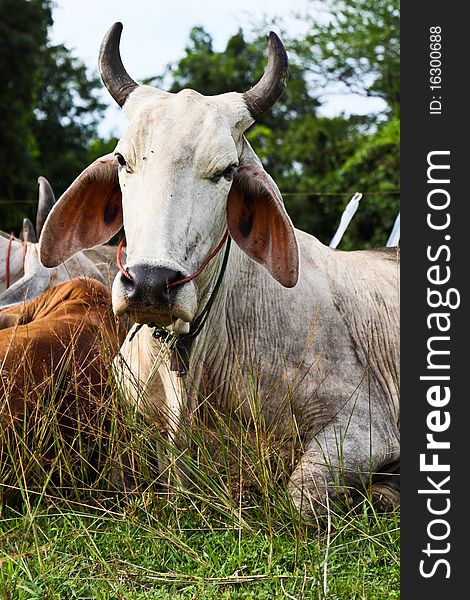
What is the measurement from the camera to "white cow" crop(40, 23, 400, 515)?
3.75 meters

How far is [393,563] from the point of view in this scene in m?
3.44

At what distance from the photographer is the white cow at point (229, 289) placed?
3748mm

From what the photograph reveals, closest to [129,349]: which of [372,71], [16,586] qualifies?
[16,586]

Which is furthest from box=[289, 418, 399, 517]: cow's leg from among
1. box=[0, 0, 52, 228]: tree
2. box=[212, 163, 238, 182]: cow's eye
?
box=[0, 0, 52, 228]: tree

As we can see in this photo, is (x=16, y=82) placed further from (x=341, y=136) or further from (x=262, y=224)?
(x=262, y=224)

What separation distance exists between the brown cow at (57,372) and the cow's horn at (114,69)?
0.98 m

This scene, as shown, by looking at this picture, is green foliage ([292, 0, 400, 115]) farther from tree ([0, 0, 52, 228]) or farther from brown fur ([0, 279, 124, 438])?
brown fur ([0, 279, 124, 438])

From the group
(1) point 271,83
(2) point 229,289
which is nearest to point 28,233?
(2) point 229,289

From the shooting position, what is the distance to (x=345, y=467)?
4.18 meters

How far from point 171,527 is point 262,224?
4.14 ft

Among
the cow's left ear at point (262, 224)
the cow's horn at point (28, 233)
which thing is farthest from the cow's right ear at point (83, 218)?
the cow's horn at point (28, 233)

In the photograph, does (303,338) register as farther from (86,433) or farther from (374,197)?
(374,197)

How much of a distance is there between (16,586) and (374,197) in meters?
15.3

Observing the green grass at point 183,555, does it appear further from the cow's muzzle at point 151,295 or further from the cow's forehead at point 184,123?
the cow's forehead at point 184,123
